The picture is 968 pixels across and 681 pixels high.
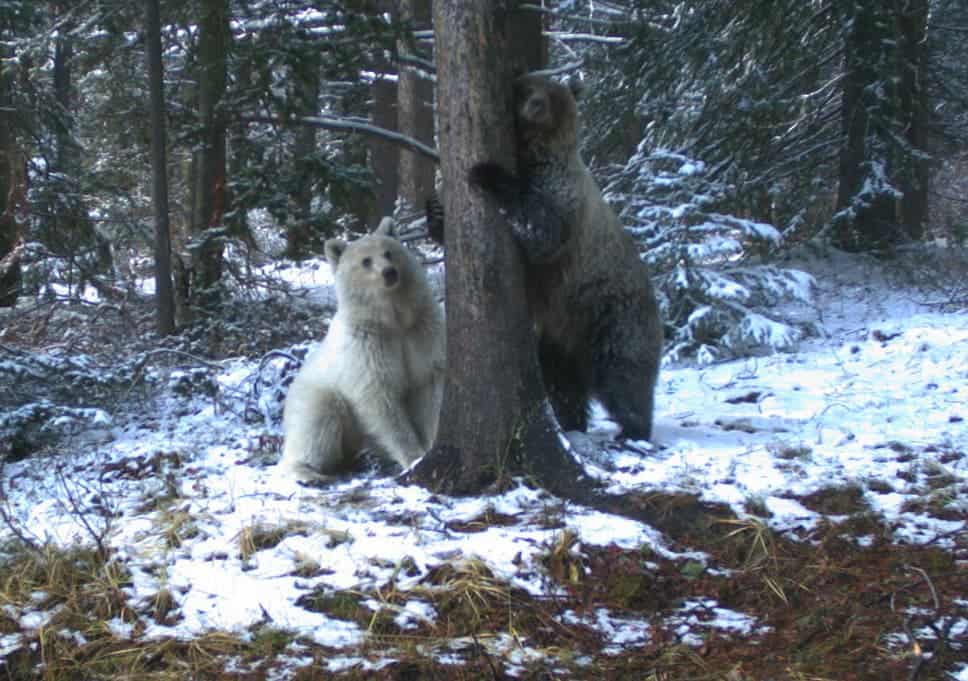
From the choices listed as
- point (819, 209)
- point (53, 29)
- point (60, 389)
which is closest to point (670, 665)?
point (60, 389)

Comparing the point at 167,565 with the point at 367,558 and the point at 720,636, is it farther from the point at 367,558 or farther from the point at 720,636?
the point at 720,636

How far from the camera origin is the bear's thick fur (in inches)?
240

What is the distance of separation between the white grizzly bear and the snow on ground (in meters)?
0.33

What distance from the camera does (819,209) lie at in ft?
52.7

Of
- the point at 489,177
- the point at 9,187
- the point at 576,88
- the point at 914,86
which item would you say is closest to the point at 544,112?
the point at 576,88

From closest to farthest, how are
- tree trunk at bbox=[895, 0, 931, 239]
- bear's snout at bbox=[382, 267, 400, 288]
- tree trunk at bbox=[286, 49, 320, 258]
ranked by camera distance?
bear's snout at bbox=[382, 267, 400, 288] < tree trunk at bbox=[286, 49, 320, 258] < tree trunk at bbox=[895, 0, 931, 239]

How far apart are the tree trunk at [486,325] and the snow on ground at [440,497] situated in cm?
22

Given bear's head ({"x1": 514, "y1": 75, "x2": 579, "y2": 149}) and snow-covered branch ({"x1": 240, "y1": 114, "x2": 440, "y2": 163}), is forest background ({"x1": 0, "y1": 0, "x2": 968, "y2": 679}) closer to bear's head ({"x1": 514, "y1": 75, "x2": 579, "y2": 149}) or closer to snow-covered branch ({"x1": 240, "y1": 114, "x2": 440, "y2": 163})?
snow-covered branch ({"x1": 240, "y1": 114, "x2": 440, "y2": 163})

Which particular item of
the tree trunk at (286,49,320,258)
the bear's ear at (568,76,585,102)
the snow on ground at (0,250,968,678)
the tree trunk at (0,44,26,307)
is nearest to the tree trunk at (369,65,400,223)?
the tree trunk at (0,44,26,307)

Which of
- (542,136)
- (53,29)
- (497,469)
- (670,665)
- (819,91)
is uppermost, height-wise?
(53,29)

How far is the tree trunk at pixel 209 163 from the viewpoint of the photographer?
1026cm

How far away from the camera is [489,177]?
532 centimetres

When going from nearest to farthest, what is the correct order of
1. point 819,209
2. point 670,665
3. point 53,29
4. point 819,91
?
point 670,665
point 53,29
point 819,91
point 819,209

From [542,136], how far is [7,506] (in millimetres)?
3906
